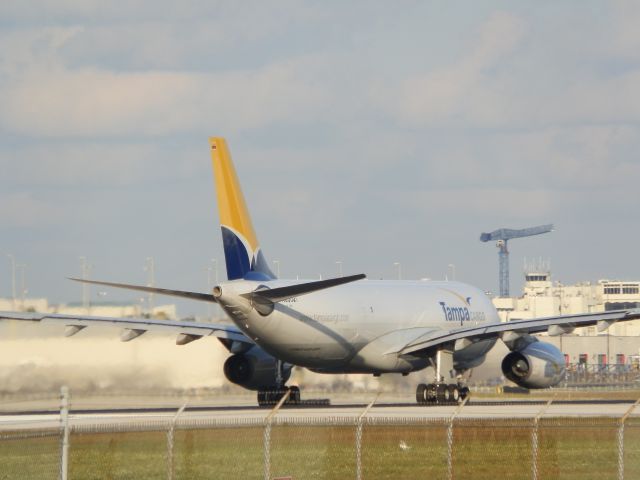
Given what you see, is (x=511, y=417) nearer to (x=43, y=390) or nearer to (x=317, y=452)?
(x=317, y=452)

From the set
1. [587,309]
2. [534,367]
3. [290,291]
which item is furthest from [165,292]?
[587,309]

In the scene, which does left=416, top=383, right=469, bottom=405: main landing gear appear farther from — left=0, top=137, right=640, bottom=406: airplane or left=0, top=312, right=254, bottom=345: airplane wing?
left=0, top=312, right=254, bottom=345: airplane wing

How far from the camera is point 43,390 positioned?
161ft

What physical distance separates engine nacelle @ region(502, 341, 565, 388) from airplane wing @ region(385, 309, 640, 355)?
5.54ft

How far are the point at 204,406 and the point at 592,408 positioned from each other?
48.5 feet

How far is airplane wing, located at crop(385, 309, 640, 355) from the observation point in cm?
4850

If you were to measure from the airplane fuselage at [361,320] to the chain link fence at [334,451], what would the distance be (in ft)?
15.2

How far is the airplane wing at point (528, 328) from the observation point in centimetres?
4850

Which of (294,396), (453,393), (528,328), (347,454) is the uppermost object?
(528,328)

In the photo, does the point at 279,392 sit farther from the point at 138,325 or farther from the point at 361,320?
the point at 138,325

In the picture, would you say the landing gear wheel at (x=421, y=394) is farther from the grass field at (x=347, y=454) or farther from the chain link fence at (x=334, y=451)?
the grass field at (x=347, y=454)

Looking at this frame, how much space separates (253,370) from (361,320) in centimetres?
482

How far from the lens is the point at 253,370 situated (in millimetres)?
52344

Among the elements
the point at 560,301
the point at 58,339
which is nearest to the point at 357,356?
the point at 58,339
